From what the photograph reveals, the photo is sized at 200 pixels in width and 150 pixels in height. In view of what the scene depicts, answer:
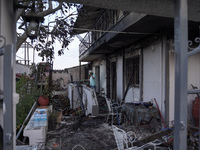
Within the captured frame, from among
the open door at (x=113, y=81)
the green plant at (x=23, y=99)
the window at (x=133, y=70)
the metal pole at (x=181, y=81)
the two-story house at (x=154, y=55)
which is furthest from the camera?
the open door at (x=113, y=81)

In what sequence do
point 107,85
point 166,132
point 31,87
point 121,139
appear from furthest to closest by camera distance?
1. point 107,85
2. point 31,87
3. point 166,132
4. point 121,139

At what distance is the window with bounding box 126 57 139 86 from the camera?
729 cm

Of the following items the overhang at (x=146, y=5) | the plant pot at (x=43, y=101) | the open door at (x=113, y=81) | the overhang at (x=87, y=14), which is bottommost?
the plant pot at (x=43, y=101)

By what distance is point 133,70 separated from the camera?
7.55 meters

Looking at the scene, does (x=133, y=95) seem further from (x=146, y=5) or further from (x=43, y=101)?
(x=146, y=5)

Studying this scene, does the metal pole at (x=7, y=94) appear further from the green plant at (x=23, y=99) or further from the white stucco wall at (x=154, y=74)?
the white stucco wall at (x=154, y=74)

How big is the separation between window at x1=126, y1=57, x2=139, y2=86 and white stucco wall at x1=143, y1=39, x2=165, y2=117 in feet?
2.90

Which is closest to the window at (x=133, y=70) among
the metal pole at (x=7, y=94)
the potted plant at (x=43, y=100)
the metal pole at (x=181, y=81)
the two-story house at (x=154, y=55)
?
the two-story house at (x=154, y=55)

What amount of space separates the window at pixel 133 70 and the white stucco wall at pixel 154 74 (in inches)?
34.8

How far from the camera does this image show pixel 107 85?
37.2 feet

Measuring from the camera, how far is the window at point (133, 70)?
7289 mm

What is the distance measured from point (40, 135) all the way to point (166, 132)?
11.4 ft

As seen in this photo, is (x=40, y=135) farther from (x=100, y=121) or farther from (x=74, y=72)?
(x=74, y=72)

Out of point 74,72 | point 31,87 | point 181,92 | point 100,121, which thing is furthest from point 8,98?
point 74,72
